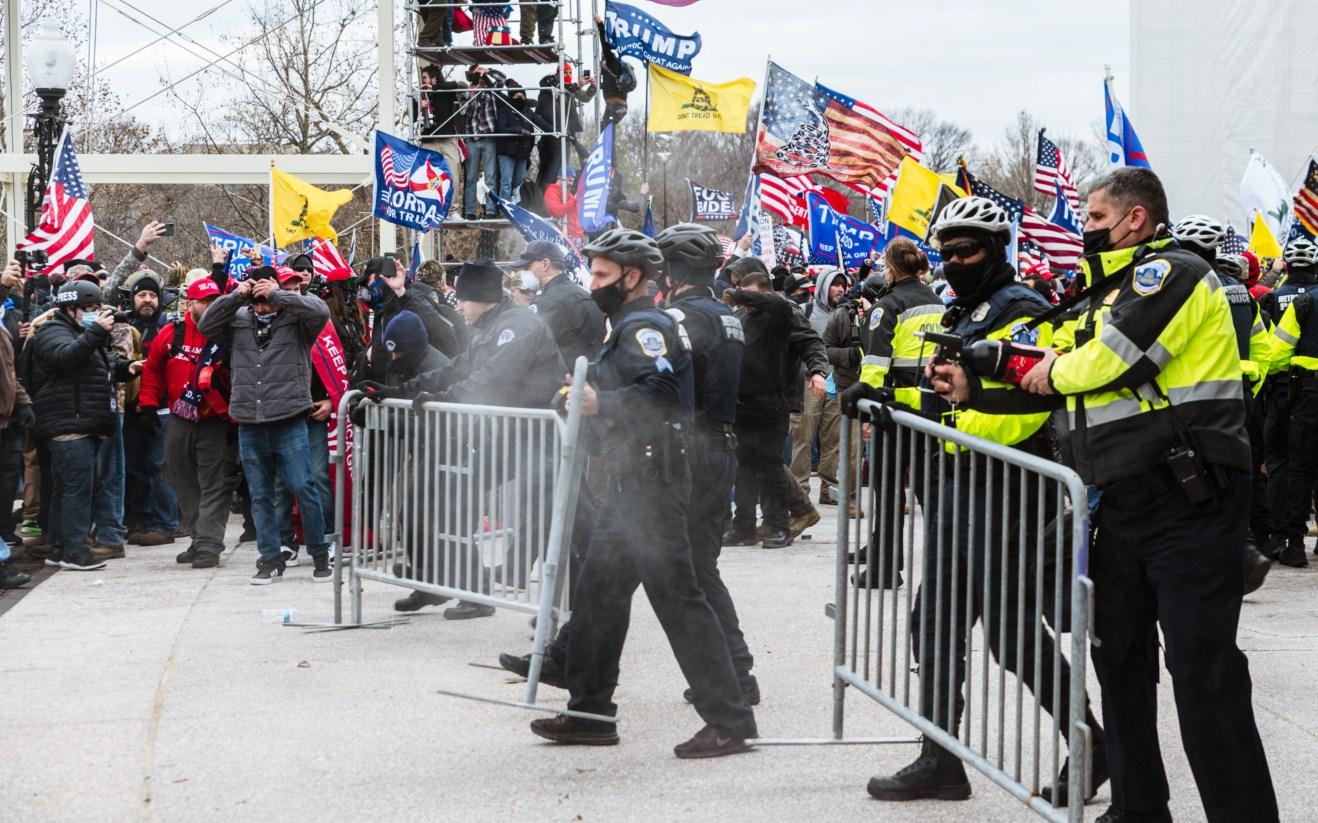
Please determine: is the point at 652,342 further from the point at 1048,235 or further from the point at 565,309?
the point at 1048,235

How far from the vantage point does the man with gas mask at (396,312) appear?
33.6ft

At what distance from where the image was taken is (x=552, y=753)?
5.89 m

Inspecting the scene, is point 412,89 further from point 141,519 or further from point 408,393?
point 408,393

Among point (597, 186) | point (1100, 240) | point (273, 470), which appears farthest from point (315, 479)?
point (1100, 240)

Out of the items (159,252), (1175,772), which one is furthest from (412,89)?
(159,252)

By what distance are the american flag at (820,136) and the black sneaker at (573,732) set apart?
11.6 metres

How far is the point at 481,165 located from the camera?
20.1 m

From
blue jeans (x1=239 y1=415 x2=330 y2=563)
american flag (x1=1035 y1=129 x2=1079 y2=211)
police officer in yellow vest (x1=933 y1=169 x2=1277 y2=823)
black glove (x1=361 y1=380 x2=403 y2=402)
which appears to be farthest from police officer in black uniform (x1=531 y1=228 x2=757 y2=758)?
american flag (x1=1035 y1=129 x2=1079 y2=211)

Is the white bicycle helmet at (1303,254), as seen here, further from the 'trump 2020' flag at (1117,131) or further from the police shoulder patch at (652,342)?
the police shoulder patch at (652,342)

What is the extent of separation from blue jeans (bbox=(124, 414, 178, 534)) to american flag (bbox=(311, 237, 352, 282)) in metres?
1.69

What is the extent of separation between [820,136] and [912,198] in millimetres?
3288

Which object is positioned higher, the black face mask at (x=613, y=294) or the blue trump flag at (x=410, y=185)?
the blue trump flag at (x=410, y=185)

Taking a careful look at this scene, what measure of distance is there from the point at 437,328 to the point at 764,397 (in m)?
2.35

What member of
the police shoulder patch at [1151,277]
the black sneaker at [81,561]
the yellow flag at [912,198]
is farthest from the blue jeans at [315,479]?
the police shoulder patch at [1151,277]
